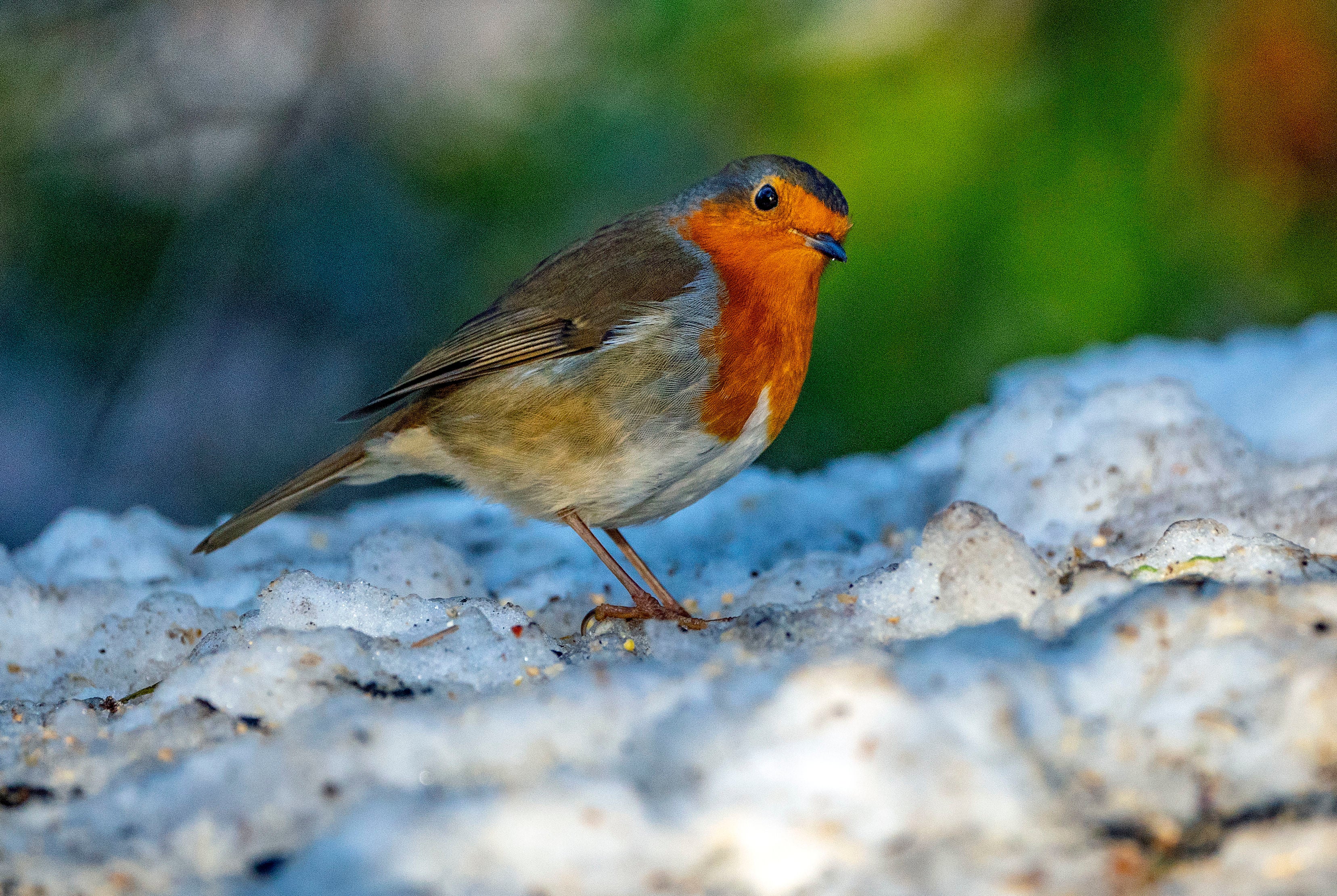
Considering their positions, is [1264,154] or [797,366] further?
[1264,154]

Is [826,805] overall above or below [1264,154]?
below

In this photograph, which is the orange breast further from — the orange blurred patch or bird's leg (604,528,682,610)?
the orange blurred patch

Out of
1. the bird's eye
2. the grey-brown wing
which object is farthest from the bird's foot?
the bird's eye

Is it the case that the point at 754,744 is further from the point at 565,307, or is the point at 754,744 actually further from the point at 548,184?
the point at 548,184

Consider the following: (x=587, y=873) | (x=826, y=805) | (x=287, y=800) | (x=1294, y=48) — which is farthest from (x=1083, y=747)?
(x=1294, y=48)

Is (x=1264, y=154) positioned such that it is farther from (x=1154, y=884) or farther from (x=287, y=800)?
(x=287, y=800)

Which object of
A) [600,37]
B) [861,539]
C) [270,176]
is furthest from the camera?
[270,176]

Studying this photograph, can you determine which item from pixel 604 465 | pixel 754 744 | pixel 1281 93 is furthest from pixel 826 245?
pixel 1281 93
